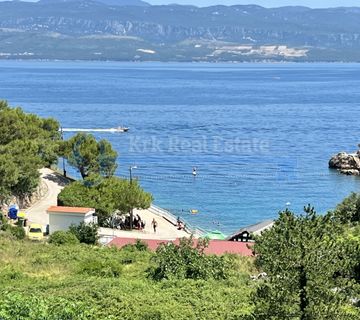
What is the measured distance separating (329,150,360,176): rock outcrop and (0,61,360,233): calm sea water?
94cm

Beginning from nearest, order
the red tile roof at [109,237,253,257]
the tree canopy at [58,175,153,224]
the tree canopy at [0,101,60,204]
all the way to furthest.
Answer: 1. the red tile roof at [109,237,253,257]
2. the tree canopy at [0,101,60,204]
3. the tree canopy at [58,175,153,224]

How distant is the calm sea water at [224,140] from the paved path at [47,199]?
23.4 feet

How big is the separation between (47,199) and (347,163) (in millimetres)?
29609

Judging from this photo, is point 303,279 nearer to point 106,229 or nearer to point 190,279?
point 190,279

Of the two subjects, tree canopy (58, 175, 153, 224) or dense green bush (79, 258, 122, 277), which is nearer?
dense green bush (79, 258, 122, 277)

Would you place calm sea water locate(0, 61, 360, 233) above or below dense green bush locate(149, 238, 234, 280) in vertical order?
below

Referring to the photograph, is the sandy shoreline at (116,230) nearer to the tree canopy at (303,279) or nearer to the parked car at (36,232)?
the parked car at (36,232)

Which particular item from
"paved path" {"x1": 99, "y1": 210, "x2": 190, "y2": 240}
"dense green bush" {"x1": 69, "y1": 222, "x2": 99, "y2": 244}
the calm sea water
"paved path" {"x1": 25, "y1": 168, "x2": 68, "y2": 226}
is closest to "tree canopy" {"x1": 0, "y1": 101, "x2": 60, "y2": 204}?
"paved path" {"x1": 25, "y1": 168, "x2": 68, "y2": 226}

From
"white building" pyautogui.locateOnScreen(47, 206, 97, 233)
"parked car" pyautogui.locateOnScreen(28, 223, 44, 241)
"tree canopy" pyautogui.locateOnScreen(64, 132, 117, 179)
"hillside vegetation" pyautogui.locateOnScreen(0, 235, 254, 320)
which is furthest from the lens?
"tree canopy" pyautogui.locateOnScreen(64, 132, 117, 179)

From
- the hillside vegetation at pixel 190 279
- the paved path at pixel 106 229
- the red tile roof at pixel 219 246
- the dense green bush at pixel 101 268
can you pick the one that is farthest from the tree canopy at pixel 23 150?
the dense green bush at pixel 101 268

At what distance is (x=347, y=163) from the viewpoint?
6059cm

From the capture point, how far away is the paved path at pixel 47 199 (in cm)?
3538

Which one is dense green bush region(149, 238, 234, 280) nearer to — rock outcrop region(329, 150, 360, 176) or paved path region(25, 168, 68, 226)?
paved path region(25, 168, 68, 226)

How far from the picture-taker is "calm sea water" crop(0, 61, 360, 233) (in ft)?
161
